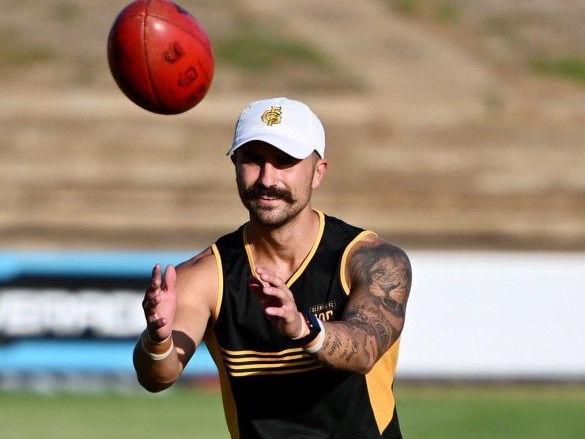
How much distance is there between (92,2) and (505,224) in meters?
12.0

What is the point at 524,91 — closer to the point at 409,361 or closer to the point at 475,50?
the point at 475,50

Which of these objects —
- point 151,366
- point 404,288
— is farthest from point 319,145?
point 151,366

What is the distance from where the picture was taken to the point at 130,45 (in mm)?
6328

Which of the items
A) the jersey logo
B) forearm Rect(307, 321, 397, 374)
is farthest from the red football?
forearm Rect(307, 321, 397, 374)

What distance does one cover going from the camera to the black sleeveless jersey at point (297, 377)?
5227mm

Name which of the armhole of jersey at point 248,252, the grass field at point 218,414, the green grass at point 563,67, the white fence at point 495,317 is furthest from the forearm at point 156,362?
the green grass at point 563,67

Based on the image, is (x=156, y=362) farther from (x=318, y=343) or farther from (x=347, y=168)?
(x=347, y=168)

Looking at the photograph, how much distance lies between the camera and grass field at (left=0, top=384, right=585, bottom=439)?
1117 centimetres

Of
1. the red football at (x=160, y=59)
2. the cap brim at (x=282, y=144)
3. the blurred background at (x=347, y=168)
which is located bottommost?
the cap brim at (x=282, y=144)

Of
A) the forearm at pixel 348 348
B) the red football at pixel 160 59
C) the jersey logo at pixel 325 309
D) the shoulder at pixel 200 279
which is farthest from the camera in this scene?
the red football at pixel 160 59

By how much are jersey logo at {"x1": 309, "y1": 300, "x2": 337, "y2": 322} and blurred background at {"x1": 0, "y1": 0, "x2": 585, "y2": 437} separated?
7.70m

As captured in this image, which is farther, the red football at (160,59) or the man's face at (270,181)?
the red football at (160,59)

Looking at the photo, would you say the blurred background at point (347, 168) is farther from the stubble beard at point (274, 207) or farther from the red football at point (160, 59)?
the stubble beard at point (274, 207)

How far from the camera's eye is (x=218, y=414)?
1202cm
